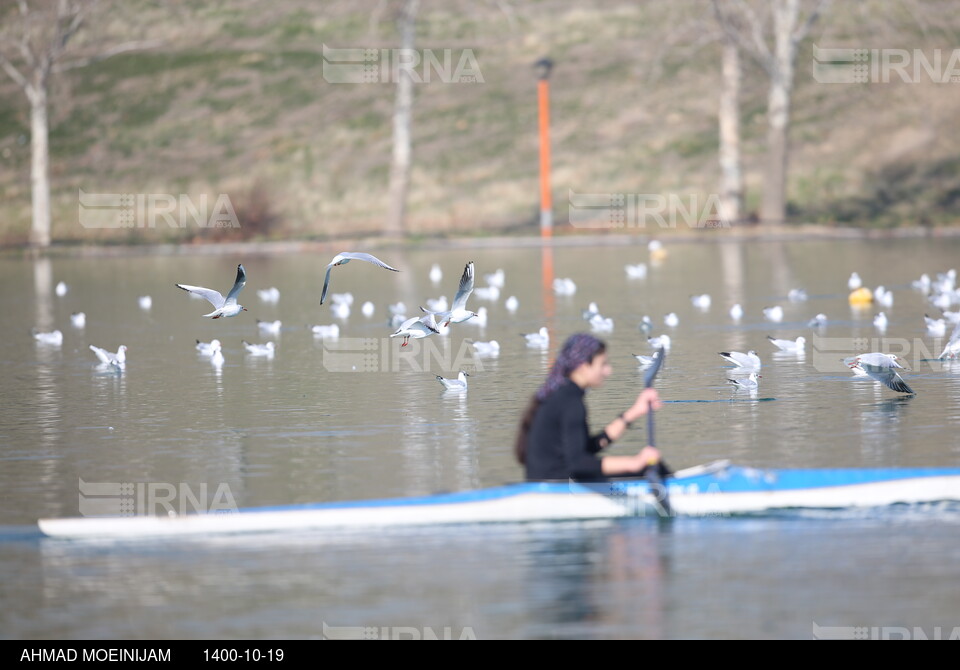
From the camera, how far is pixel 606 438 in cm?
1200

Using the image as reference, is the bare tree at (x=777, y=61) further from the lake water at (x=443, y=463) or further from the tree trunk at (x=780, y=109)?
the lake water at (x=443, y=463)

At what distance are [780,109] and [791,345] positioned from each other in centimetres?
2786

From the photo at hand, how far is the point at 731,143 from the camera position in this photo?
51.4 meters

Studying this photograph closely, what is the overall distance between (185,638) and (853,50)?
186ft

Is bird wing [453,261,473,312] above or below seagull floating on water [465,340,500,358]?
above

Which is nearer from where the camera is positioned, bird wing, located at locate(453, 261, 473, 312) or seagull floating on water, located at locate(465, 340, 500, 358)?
bird wing, located at locate(453, 261, 473, 312)

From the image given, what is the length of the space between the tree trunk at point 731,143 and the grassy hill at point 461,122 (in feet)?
6.43

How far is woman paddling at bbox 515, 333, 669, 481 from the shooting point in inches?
460

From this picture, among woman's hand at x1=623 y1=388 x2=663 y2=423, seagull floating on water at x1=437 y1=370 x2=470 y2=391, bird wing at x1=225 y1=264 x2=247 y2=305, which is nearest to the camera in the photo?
woman's hand at x1=623 y1=388 x2=663 y2=423

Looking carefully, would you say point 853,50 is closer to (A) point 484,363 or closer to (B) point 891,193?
(B) point 891,193

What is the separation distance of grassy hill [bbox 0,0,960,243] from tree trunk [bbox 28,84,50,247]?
482 cm

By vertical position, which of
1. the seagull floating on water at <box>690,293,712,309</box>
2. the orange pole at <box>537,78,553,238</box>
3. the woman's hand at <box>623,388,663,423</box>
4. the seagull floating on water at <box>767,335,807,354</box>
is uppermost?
the orange pole at <box>537,78,553,238</box>

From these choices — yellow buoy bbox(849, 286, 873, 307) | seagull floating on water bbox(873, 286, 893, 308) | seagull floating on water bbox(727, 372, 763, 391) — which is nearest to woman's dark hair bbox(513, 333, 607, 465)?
seagull floating on water bbox(727, 372, 763, 391)

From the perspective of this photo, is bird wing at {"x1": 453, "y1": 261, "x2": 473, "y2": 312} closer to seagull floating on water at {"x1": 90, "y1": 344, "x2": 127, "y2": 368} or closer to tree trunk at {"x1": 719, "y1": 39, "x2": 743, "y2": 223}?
seagull floating on water at {"x1": 90, "y1": 344, "x2": 127, "y2": 368}
